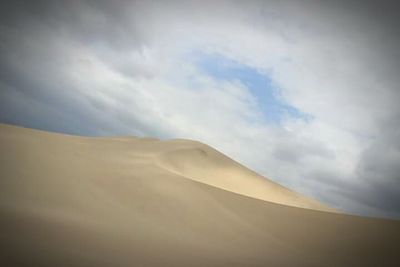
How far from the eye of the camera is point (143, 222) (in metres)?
11.5

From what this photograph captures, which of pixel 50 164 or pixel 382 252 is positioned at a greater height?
pixel 50 164

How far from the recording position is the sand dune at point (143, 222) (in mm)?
7125

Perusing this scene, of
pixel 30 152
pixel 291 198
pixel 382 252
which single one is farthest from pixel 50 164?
pixel 291 198

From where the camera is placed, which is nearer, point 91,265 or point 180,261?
point 91,265

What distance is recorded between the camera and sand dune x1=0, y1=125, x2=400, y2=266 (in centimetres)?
712

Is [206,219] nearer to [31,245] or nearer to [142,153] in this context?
[31,245]

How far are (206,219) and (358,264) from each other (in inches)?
246

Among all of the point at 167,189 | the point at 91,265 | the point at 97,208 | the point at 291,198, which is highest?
the point at 291,198

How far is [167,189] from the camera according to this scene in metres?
16.2

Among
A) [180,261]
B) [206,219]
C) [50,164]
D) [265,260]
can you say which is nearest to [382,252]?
[265,260]

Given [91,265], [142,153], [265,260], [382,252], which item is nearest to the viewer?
[91,265]

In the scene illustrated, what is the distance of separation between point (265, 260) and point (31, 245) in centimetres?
680

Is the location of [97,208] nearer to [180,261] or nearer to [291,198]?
[180,261]

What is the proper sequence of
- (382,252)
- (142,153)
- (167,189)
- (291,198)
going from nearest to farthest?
(382,252) < (167,189) < (142,153) < (291,198)
